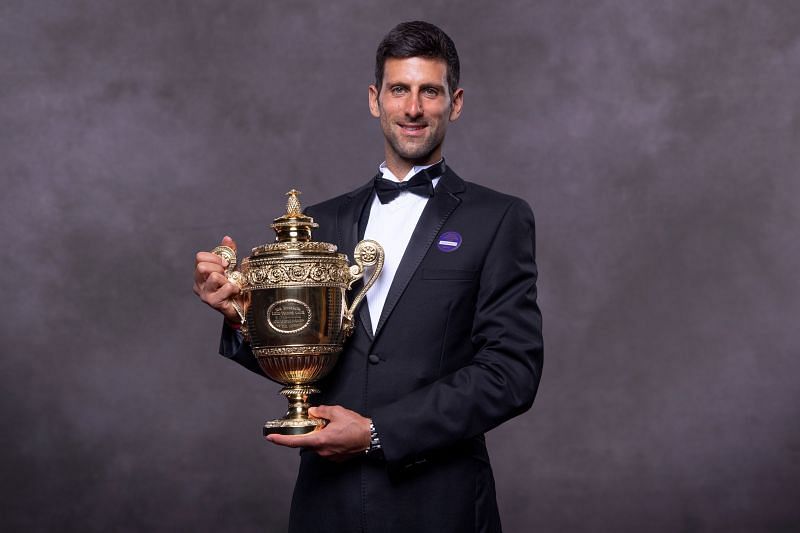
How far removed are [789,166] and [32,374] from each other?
416 cm

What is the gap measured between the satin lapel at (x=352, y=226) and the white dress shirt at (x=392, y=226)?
0.12 ft

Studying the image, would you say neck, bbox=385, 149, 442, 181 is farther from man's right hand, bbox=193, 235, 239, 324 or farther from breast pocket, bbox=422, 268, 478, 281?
man's right hand, bbox=193, 235, 239, 324

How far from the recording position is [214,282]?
3014 millimetres

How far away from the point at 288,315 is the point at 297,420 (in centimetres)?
28

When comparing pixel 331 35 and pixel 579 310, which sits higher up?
pixel 331 35

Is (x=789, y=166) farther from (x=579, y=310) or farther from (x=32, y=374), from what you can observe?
(x=32, y=374)

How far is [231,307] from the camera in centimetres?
309

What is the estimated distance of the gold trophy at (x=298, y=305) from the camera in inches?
118

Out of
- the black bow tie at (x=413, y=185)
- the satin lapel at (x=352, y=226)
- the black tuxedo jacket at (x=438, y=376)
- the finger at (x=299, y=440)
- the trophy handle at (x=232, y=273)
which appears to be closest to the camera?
the finger at (x=299, y=440)

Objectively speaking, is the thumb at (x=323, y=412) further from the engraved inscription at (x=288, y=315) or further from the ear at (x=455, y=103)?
the ear at (x=455, y=103)

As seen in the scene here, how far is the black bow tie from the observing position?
10.8ft

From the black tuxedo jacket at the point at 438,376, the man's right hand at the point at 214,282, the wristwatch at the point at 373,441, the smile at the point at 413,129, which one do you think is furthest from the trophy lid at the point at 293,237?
the wristwatch at the point at 373,441

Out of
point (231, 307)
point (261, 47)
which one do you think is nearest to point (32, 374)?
point (261, 47)

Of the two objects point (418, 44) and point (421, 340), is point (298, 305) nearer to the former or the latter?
point (421, 340)
